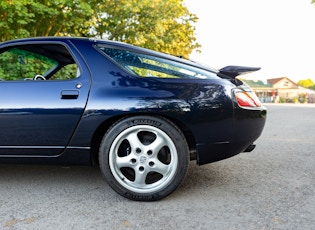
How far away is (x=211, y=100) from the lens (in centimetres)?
274

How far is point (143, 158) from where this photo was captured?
2.76 meters

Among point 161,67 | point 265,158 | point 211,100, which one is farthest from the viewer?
point 265,158

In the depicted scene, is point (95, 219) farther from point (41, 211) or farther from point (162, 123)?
point (162, 123)

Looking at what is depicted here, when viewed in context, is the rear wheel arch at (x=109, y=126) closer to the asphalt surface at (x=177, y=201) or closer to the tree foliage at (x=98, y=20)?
the asphalt surface at (x=177, y=201)

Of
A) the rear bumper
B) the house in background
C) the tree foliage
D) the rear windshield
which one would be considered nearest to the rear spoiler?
the rear windshield

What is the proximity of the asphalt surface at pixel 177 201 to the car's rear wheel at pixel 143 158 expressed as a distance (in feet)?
0.39

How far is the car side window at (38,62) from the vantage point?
10.7 ft

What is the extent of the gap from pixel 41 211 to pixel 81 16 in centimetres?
1322

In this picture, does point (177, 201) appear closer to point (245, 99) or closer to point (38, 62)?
point (245, 99)

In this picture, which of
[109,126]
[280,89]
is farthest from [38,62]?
[280,89]

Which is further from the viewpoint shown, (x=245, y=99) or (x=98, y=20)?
(x=98, y=20)

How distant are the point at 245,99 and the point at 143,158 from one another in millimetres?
992

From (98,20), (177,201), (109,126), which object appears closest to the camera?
(177,201)

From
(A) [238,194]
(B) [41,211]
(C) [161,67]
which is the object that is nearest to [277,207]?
(A) [238,194]
